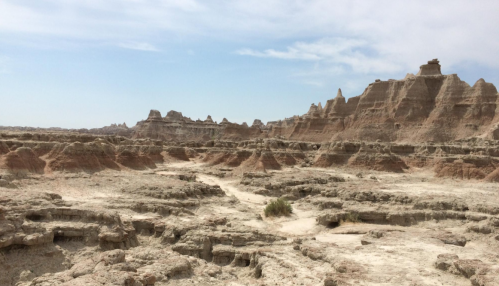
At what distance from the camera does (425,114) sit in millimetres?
73000

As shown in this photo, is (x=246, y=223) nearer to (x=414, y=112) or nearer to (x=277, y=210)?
(x=277, y=210)

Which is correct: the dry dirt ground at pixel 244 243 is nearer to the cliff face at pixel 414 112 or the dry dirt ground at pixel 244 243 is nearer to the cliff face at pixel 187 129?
the cliff face at pixel 414 112

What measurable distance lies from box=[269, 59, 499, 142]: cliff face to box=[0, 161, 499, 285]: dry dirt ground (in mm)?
50658

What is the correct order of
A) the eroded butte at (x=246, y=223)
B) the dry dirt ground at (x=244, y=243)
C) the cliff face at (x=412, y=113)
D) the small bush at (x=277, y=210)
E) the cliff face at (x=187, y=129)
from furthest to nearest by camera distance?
the cliff face at (x=187, y=129), the cliff face at (x=412, y=113), the small bush at (x=277, y=210), the eroded butte at (x=246, y=223), the dry dirt ground at (x=244, y=243)

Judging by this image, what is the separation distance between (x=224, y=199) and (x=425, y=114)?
203 feet

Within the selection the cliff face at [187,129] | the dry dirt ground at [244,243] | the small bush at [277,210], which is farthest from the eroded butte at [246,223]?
the cliff face at [187,129]

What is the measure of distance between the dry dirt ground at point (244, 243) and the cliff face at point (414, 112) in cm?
5066

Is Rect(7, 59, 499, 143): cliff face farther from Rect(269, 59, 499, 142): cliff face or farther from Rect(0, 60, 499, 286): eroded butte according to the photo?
Rect(0, 60, 499, 286): eroded butte

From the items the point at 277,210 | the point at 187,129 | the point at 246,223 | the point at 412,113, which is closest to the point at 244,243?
the point at 246,223

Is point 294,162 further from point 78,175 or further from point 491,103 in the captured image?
point 491,103

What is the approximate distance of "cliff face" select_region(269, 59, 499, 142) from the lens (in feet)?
220

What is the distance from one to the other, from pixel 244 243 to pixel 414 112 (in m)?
68.8

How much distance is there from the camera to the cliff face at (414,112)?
6706 cm

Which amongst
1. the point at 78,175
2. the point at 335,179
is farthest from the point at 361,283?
the point at 78,175
